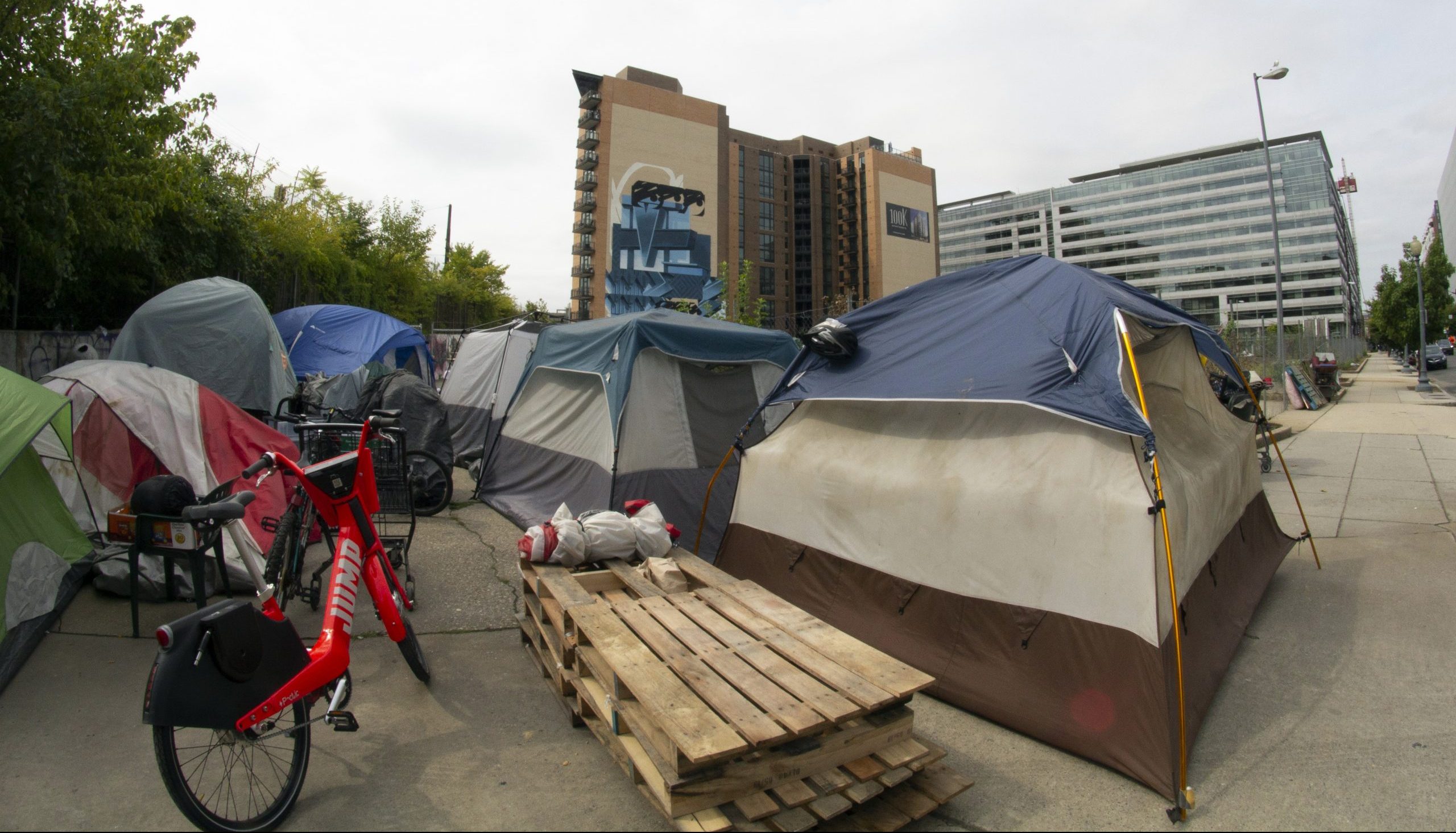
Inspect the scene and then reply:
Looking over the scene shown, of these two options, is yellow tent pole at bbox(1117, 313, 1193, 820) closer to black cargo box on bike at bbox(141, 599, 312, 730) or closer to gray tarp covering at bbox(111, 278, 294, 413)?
black cargo box on bike at bbox(141, 599, 312, 730)

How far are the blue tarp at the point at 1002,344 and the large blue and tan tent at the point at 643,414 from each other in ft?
4.49

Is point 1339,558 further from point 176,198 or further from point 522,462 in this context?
point 176,198

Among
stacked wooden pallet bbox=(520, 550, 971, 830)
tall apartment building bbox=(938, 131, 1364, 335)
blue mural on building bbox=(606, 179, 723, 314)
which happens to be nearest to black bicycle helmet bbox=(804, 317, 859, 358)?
stacked wooden pallet bbox=(520, 550, 971, 830)

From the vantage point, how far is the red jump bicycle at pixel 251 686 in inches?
91.4

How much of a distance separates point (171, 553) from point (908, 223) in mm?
82918

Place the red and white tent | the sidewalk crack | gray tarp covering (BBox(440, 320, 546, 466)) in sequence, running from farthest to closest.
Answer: gray tarp covering (BBox(440, 320, 546, 466)) → the sidewalk crack → the red and white tent

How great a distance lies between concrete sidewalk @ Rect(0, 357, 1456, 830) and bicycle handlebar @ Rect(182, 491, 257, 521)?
107cm

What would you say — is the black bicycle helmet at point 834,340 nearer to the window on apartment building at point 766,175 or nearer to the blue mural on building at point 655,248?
the blue mural on building at point 655,248

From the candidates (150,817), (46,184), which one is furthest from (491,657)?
(46,184)

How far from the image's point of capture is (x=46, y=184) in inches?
234

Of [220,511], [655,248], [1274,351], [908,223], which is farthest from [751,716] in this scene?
[908,223]

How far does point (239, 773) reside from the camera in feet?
9.01

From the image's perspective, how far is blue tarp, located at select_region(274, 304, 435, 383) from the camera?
40.3ft

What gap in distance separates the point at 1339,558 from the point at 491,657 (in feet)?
21.8
